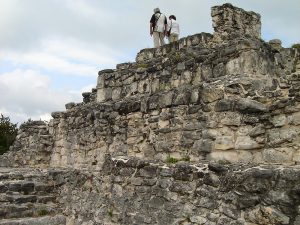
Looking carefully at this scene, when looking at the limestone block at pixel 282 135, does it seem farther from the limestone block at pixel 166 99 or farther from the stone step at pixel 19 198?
the stone step at pixel 19 198

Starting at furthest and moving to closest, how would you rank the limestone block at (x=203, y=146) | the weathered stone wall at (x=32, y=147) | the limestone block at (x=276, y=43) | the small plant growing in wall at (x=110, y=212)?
1. the weathered stone wall at (x=32, y=147)
2. the limestone block at (x=276, y=43)
3. the small plant growing in wall at (x=110, y=212)
4. the limestone block at (x=203, y=146)

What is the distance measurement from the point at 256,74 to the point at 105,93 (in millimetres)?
3308

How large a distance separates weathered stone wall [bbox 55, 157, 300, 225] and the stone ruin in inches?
0.5

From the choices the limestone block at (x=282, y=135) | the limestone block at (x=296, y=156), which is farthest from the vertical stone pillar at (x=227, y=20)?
the limestone block at (x=296, y=156)

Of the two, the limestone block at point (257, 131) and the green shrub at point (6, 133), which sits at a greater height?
the green shrub at point (6, 133)

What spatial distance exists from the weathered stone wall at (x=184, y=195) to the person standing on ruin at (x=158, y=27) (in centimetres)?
365

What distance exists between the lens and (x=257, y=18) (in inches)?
320

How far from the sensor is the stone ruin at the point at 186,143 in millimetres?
4473

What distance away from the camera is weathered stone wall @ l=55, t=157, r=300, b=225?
13.0ft

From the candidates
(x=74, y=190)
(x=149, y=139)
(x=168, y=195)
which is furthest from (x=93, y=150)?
(x=168, y=195)

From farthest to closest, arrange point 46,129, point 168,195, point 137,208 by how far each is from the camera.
→ point 46,129 → point 137,208 → point 168,195

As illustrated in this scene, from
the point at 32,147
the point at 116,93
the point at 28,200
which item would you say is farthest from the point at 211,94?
the point at 32,147

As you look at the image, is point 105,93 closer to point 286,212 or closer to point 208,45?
point 208,45

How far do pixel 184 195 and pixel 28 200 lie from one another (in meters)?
3.63
